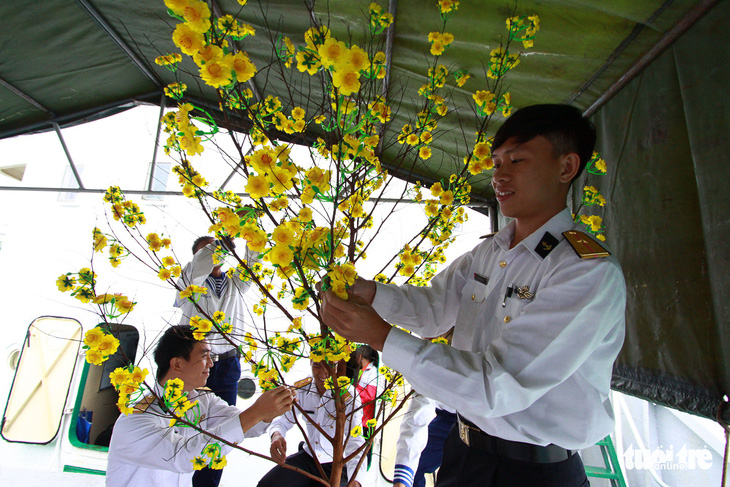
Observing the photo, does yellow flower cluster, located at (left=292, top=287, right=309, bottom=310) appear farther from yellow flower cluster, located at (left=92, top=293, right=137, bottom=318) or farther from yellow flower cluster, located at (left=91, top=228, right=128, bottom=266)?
yellow flower cluster, located at (left=91, top=228, right=128, bottom=266)

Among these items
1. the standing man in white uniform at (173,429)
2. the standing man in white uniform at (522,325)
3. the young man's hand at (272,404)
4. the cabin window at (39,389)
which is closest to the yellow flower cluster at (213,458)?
the standing man in white uniform at (173,429)

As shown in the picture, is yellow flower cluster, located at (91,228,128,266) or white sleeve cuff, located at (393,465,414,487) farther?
white sleeve cuff, located at (393,465,414,487)

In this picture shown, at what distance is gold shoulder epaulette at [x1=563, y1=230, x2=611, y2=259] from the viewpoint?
81cm

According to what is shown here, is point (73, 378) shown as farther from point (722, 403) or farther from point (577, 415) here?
point (722, 403)

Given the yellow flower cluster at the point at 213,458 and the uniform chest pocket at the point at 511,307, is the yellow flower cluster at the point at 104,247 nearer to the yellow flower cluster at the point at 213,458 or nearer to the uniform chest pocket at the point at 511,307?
the yellow flower cluster at the point at 213,458

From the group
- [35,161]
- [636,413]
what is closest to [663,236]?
[636,413]

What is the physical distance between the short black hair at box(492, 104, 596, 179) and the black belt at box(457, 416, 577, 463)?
0.72 metres

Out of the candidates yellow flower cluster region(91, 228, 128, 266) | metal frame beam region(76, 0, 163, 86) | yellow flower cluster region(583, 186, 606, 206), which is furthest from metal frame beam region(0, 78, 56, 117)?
yellow flower cluster region(583, 186, 606, 206)

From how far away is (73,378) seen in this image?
4172 millimetres

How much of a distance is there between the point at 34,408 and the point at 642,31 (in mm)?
6185

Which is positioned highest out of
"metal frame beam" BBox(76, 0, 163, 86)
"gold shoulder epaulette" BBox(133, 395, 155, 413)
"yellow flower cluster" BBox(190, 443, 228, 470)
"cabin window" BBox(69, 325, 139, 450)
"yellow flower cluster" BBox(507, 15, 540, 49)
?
"metal frame beam" BBox(76, 0, 163, 86)

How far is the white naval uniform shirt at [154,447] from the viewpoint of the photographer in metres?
1.50

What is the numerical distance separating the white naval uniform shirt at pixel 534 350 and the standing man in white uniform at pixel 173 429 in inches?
30.7

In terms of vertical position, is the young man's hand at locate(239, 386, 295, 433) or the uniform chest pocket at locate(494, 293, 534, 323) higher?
the uniform chest pocket at locate(494, 293, 534, 323)
